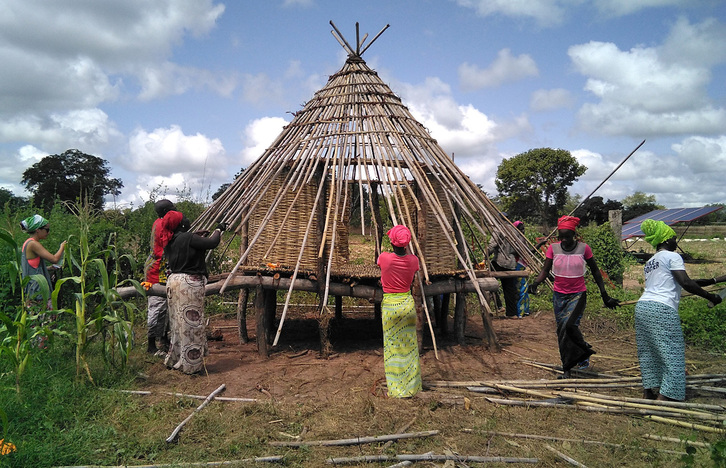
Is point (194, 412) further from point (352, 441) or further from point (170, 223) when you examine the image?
point (170, 223)

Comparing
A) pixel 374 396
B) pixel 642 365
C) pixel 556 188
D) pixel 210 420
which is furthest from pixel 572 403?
pixel 556 188

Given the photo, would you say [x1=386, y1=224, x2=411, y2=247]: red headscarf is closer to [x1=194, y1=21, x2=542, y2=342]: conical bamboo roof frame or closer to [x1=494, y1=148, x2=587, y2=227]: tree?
[x1=194, y1=21, x2=542, y2=342]: conical bamboo roof frame

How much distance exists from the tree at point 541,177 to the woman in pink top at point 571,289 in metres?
24.1

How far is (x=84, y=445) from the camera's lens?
10.3 ft

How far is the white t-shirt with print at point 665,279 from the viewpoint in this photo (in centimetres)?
387

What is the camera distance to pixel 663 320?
3.85m

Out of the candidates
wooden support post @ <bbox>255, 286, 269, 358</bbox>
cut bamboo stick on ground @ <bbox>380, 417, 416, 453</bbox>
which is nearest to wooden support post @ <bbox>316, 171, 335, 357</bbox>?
wooden support post @ <bbox>255, 286, 269, 358</bbox>

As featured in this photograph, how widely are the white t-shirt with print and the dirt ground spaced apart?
1428mm

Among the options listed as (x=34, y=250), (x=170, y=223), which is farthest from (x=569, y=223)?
(x=34, y=250)

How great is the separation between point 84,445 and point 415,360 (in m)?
2.68

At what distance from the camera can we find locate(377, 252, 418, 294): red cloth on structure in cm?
402

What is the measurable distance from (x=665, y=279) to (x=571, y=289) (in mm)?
815

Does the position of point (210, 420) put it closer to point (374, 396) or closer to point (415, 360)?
point (374, 396)

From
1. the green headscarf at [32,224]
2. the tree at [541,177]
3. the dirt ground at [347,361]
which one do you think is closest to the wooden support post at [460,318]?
the dirt ground at [347,361]
